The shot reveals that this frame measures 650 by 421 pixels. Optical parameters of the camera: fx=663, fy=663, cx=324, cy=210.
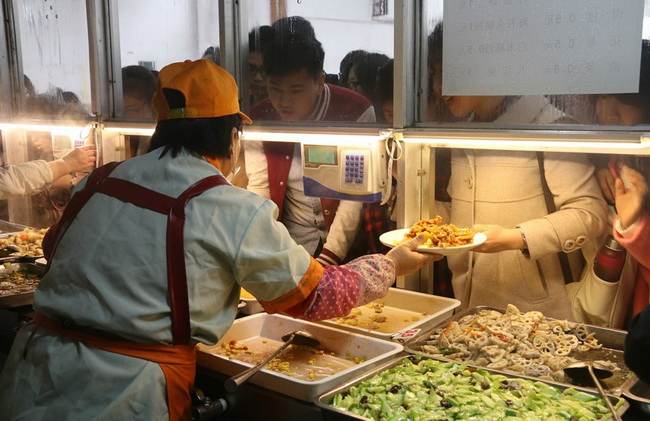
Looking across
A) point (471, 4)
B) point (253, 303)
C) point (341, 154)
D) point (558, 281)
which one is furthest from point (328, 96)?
point (558, 281)

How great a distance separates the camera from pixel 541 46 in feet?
8.32

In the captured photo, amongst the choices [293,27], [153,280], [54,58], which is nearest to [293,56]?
[293,27]

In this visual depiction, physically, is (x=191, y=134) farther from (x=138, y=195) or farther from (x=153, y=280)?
(x=153, y=280)

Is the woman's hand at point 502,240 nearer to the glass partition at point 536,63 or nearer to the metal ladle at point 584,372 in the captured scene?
the glass partition at point 536,63

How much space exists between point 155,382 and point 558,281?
1.78 meters

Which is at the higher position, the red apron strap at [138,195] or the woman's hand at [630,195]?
the red apron strap at [138,195]

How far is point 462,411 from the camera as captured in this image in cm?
201

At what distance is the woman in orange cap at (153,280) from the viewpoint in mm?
1951

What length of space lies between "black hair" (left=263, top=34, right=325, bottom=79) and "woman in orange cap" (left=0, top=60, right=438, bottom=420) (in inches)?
52.5

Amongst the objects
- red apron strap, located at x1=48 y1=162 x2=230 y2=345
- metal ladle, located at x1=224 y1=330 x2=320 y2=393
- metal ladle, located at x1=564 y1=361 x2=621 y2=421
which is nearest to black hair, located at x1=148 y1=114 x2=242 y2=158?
red apron strap, located at x1=48 y1=162 x2=230 y2=345

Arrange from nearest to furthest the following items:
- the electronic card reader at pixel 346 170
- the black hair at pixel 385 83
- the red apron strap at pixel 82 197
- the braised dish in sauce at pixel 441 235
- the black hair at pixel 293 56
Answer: the red apron strap at pixel 82 197
the braised dish in sauce at pixel 441 235
the electronic card reader at pixel 346 170
the black hair at pixel 385 83
the black hair at pixel 293 56

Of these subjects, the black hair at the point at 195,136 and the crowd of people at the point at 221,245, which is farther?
the black hair at the point at 195,136

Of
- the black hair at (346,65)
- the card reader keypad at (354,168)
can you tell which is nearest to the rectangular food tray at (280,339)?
the card reader keypad at (354,168)

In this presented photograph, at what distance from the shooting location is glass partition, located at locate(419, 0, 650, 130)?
2.38m
